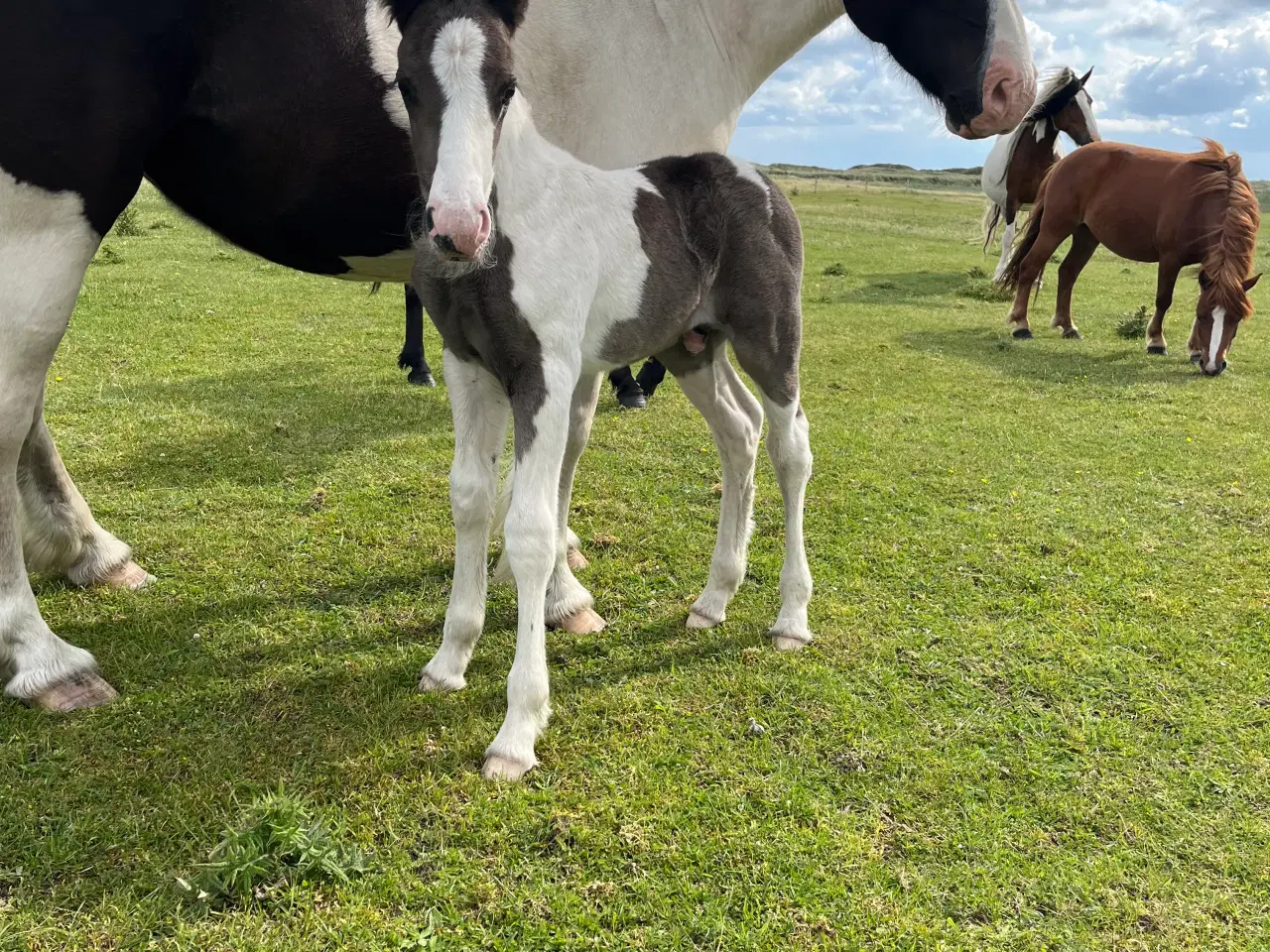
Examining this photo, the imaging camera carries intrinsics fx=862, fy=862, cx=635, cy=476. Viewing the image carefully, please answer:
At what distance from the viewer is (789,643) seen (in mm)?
3205

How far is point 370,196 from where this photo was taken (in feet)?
9.15

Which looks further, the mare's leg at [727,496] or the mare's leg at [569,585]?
the mare's leg at [727,496]

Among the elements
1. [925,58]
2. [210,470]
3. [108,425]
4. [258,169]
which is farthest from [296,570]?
[925,58]

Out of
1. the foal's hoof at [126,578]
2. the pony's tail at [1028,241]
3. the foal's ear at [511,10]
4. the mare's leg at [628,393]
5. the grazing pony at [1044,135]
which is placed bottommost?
the foal's hoof at [126,578]

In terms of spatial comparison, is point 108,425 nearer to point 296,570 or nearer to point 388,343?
point 296,570

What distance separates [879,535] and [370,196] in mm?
2835

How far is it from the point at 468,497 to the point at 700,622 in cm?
114

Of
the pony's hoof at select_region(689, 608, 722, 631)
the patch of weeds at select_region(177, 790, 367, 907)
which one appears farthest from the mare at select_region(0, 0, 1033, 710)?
the pony's hoof at select_region(689, 608, 722, 631)

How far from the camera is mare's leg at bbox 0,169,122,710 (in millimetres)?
2451

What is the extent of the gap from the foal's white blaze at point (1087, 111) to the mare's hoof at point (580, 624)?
505 inches

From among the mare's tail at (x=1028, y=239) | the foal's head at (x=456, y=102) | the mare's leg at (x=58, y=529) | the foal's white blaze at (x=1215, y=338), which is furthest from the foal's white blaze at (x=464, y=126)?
the mare's tail at (x=1028, y=239)

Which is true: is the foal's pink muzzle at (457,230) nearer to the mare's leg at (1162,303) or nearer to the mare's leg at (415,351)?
the mare's leg at (415,351)

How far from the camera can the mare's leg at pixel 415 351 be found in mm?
6796

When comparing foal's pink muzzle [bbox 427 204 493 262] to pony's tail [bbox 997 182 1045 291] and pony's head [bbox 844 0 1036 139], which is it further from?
pony's tail [bbox 997 182 1045 291]
